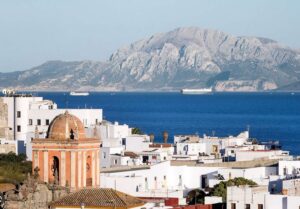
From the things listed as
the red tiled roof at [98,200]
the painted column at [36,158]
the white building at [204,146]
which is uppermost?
the painted column at [36,158]

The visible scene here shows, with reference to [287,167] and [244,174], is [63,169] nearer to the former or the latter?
[244,174]

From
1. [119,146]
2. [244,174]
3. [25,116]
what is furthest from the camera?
[25,116]

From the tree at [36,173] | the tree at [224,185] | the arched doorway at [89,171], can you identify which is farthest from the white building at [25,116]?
the tree at [36,173]

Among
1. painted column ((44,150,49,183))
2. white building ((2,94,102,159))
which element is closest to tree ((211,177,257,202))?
painted column ((44,150,49,183))

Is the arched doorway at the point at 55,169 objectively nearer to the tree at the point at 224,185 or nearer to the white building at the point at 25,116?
the tree at the point at 224,185

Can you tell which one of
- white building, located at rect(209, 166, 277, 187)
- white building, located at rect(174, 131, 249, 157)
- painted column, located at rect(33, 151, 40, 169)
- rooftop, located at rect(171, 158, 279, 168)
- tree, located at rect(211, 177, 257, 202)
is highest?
painted column, located at rect(33, 151, 40, 169)

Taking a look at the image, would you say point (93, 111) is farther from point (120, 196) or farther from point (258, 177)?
point (120, 196)

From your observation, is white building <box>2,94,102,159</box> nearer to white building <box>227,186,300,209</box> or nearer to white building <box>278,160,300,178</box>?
white building <box>278,160,300,178</box>

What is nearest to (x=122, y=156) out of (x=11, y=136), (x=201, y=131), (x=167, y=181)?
(x=167, y=181)

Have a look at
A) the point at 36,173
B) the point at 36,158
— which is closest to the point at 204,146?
the point at 36,158

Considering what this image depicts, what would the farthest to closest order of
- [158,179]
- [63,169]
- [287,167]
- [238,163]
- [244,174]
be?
1. [238,163]
2. [287,167]
3. [158,179]
4. [244,174]
5. [63,169]

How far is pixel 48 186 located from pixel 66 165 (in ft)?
6.39

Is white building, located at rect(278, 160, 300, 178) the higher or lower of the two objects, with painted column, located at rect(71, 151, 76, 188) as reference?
lower

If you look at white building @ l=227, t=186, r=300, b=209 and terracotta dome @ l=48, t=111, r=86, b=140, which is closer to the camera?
white building @ l=227, t=186, r=300, b=209
